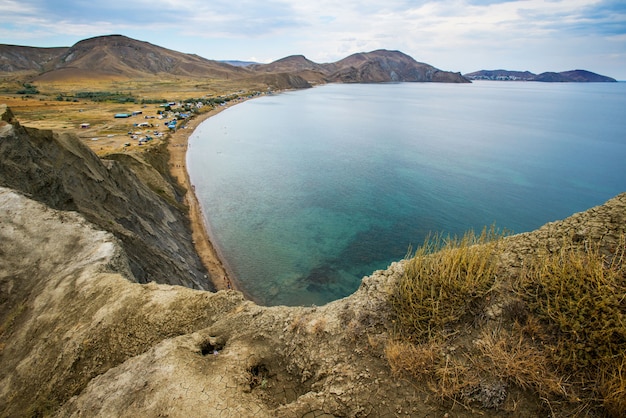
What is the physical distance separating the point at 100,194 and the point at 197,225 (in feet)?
51.6

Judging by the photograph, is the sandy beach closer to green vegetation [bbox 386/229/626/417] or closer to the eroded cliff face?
the eroded cliff face

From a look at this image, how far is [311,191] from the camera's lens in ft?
170

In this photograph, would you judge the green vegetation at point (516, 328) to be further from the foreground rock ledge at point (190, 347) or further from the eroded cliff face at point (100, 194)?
the eroded cliff face at point (100, 194)

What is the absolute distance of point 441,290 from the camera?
334 inches

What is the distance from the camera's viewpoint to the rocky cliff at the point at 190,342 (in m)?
7.43

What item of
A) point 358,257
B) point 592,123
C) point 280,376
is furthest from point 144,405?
point 592,123

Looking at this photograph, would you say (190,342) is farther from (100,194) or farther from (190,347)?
(100,194)

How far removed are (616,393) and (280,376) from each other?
7.03 meters

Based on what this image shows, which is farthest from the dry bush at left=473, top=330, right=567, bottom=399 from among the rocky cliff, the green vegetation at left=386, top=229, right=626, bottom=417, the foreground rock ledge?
the foreground rock ledge

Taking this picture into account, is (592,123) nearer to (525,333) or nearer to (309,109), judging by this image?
(309,109)

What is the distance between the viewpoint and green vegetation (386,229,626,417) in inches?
260

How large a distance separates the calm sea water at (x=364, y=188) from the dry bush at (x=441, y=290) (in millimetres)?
18685

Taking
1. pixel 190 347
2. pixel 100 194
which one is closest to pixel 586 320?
pixel 190 347

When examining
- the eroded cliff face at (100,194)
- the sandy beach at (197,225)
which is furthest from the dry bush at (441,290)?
the sandy beach at (197,225)
